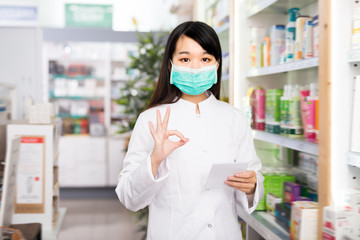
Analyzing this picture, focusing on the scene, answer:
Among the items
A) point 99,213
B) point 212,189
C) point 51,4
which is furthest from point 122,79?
point 212,189

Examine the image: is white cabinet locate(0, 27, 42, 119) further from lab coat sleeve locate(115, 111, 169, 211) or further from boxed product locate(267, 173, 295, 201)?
lab coat sleeve locate(115, 111, 169, 211)

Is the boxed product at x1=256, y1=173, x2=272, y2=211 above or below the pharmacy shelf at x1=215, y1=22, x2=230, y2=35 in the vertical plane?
below

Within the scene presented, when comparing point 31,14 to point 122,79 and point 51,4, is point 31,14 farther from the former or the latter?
point 122,79

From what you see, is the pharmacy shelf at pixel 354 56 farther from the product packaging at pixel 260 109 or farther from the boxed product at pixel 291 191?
the product packaging at pixel 260 109

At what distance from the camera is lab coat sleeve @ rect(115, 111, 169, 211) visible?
137 centimetres

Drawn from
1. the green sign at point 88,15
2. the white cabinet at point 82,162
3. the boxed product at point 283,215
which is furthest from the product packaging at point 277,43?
the green sign at point 88,15

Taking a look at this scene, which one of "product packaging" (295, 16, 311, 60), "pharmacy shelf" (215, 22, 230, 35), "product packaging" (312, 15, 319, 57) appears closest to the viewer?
"product packaging" (312, 15, 319, 57)

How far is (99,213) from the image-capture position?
18.3ft

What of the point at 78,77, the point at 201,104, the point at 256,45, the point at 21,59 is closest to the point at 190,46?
the point at 201,104

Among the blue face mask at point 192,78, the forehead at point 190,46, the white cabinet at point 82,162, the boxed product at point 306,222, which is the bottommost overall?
the white cabinet at point 82,162

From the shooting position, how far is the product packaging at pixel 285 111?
2.18 m

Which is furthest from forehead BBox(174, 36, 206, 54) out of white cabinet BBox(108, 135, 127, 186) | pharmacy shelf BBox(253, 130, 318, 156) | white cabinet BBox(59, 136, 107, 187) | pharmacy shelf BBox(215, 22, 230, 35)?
white cabinet BBox(59, 136, 107, 187)

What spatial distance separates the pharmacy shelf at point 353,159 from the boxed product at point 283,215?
67 centimetres

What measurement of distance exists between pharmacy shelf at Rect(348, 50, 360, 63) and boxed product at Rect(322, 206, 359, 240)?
0.61 m
